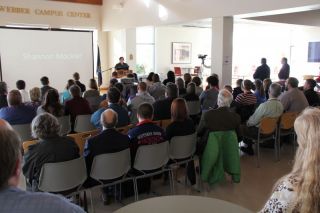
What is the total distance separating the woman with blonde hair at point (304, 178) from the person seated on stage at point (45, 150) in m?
1.75

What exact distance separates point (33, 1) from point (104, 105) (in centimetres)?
770

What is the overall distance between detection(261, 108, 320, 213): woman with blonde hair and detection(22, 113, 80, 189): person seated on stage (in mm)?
1752

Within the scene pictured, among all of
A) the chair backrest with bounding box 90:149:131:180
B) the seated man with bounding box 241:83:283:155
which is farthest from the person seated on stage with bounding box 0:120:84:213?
the seated man with bounding box 241:83:283:155

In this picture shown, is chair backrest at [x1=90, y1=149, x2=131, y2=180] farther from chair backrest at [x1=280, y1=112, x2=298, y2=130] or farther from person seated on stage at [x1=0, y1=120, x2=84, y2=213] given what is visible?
chair backrest at [x1=280, y1=112, x2=298, y2=130]

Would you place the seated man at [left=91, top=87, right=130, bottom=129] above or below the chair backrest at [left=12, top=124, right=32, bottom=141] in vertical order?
above

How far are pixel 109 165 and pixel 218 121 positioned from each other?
142cm

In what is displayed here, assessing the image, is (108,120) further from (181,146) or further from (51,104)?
(51,104)

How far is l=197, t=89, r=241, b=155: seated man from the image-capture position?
368 centimetres

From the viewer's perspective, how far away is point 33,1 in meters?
10.8

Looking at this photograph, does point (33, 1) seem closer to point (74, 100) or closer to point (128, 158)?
point (74, 100)

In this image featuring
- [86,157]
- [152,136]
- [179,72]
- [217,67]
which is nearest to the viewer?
[86,157]

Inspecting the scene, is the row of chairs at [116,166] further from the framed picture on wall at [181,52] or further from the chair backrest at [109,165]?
the framed picture on wall at [181,52]

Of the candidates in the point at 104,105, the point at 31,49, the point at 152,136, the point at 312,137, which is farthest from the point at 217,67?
the point at 312,137

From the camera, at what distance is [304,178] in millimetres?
1512
